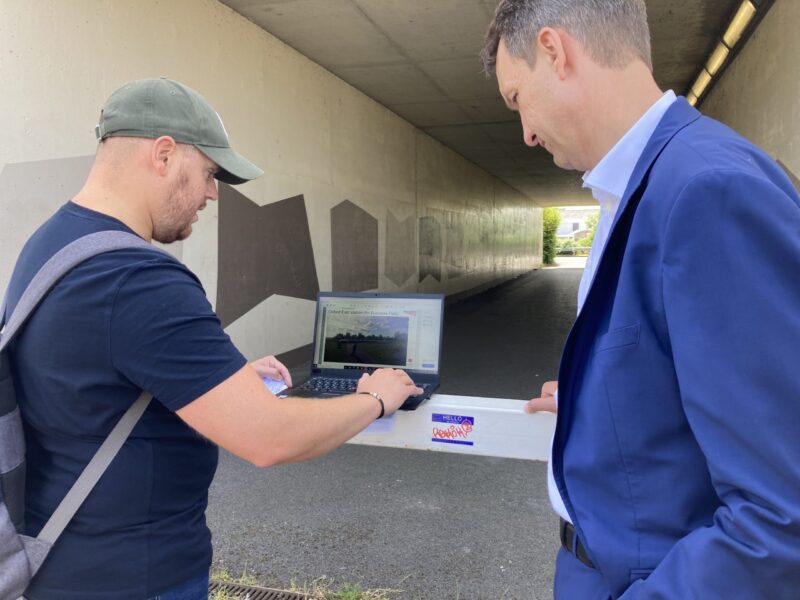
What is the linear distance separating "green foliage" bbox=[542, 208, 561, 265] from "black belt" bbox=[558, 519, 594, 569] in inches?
1424

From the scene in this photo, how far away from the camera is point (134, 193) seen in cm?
137

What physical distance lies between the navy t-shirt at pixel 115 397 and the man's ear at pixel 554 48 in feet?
2.77

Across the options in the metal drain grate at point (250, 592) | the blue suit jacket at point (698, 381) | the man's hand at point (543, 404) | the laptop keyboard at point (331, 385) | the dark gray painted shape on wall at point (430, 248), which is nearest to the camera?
the blue suit jacket at point (698, 381)

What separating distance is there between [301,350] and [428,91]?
490 cm

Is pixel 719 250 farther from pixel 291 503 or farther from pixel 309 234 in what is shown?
pixel 309 234

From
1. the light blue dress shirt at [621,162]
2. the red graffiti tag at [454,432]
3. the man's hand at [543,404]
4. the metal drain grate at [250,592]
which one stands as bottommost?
the metal drain grate at [250,592]

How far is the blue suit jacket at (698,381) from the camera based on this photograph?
28.6 inches

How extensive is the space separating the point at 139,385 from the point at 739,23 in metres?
7.38

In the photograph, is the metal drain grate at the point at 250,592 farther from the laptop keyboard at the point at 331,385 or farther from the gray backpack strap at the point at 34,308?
the gray backpack strap at the point at 34,308

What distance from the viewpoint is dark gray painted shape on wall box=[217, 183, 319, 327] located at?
230 inches

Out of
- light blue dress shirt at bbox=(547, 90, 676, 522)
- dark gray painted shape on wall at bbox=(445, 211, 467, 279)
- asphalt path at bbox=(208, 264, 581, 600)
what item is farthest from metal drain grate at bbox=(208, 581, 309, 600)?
dark gray painted shape on wall at bbox=(445, 211, 467, 279)

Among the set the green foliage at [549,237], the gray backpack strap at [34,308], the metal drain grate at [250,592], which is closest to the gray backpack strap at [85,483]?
the gray backpack strap at [34,308]

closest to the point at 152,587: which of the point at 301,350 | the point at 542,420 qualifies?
the point at 542,420

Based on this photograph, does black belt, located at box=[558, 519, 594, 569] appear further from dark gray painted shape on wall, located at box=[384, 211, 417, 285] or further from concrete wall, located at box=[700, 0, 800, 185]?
dark gray painted shape on wall, located at box=[384, 211, 417, 285]
